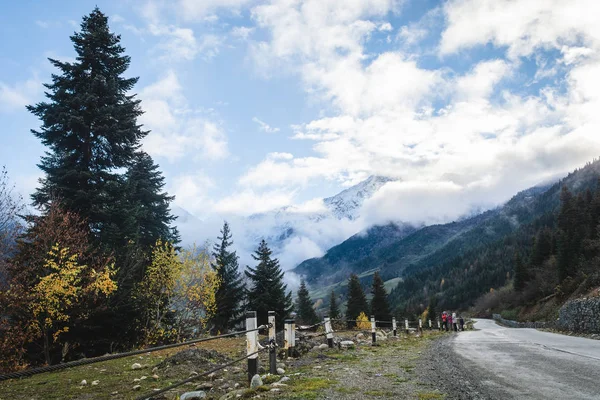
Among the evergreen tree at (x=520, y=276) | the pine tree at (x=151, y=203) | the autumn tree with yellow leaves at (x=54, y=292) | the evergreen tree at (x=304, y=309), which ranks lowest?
the evergreen tree at (x=304, y=309)

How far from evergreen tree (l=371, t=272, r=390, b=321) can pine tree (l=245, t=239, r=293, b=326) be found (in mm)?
21907

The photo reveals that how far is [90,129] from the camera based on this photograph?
25.3m

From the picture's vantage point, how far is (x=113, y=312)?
20.7 m

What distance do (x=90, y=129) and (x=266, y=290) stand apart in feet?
93.0

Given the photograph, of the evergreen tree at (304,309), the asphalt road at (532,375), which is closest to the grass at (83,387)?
the asphalt road at (532,375)

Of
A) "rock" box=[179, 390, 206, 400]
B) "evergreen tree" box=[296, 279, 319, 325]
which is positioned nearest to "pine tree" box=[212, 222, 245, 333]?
"evergreen tree" box=[296, 279, 319, 325]

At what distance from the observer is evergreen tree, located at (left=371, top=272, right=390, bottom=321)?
62.4m

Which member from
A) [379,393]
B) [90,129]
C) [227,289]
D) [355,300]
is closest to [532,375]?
[379,393]

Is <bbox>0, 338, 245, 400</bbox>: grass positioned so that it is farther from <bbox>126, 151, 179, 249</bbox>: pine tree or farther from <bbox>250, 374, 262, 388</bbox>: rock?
<bbox>126, 151, 179, 249</bbox>: pine tree

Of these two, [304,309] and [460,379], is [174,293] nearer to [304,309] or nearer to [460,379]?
[460,379]

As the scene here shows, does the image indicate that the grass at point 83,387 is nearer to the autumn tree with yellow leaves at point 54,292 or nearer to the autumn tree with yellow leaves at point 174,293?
the autumn tree with yellow leaves at point 54,292

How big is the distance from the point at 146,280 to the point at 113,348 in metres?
5.16

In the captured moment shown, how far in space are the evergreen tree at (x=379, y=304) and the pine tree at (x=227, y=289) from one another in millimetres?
26107

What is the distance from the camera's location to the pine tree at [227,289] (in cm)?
4491
